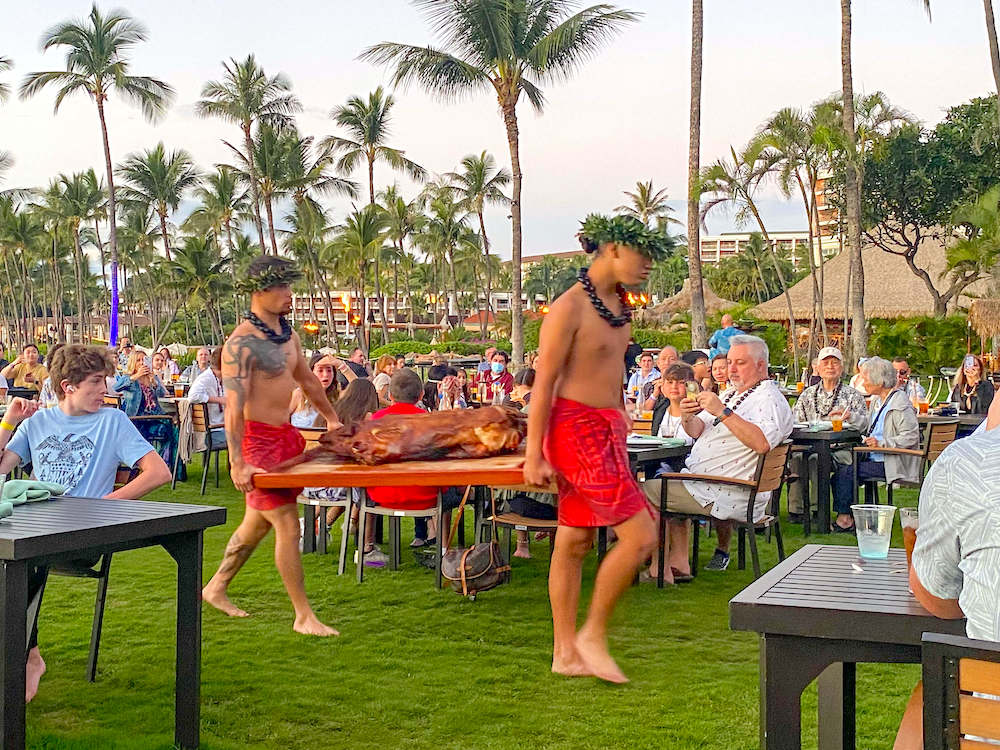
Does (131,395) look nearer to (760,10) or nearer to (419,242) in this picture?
(760,10)

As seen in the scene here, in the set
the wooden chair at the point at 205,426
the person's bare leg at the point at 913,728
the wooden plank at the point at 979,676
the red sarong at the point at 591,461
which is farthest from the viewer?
the wooden chair at the point at 205,426

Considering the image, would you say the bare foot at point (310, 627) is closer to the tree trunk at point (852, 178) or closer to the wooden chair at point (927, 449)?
the wooden chair at point (927, 449)

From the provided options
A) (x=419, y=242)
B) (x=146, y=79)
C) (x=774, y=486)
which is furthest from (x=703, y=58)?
(x=419, y=242)

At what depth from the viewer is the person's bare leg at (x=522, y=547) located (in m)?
6.80

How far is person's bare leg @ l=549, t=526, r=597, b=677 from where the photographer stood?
13.2 ft

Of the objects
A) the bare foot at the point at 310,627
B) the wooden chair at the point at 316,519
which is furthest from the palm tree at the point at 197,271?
the bare foot at the point at 310,627

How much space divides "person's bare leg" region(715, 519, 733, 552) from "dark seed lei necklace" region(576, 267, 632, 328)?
2468 millimetres

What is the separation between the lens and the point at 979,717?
1.75 m

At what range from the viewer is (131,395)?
9750 mm

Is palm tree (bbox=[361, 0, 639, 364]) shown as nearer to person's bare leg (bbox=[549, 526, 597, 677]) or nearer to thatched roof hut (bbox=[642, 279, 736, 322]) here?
thatched roof hut (bbox=[642, 279, 736, 322])

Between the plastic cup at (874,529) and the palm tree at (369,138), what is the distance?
150 feet

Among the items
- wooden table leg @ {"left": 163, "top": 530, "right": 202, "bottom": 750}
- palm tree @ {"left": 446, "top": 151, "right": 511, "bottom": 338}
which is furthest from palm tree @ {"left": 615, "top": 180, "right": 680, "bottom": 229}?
wooden table leg @ {"left": 163, "top": 530, "right": 202, "bottom": 750}

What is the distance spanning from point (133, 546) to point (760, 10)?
16.2 meters

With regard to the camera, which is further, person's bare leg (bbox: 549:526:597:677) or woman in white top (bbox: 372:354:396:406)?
woman in white top (bbox: 372:354:396:406)
